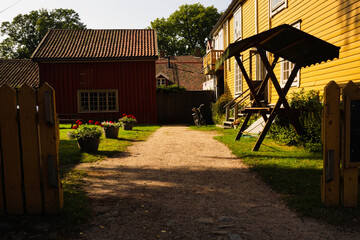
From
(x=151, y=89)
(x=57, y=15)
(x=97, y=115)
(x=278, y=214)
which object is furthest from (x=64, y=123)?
(x=57, y=15)

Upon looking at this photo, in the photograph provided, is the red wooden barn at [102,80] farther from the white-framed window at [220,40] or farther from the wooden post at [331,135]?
the wooden post at [331,135]

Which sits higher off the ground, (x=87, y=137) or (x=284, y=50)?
(x=284, y=50)

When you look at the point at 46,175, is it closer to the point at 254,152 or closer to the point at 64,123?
the point at 254,152

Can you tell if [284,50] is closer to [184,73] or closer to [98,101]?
[98,101]

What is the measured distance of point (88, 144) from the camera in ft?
22.9

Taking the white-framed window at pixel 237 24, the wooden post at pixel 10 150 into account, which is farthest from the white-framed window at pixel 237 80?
the wooden post at pixel 10 150

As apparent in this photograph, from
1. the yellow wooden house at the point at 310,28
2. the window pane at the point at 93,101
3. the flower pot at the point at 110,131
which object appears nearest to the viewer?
the yellow wooden house at the point at 310,28

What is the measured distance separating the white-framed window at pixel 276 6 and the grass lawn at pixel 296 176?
5907 mm

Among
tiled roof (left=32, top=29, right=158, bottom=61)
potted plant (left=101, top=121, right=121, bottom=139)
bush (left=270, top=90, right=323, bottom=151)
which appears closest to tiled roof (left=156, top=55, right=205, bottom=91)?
tiled roof (left=32, top=29, right=158, bottom=61)

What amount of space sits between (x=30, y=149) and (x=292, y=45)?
5799 mm

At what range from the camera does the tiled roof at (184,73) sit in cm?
3562

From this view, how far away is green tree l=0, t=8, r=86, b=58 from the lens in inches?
1921

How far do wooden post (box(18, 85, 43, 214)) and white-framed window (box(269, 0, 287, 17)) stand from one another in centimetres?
1012

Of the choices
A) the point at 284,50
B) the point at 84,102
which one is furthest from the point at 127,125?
the point at 284,50
